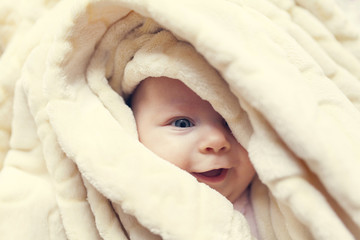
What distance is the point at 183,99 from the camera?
84 centimetres

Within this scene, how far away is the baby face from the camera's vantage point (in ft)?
2.69

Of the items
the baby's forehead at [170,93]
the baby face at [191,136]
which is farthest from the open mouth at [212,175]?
the baby's forehead at [170,93]

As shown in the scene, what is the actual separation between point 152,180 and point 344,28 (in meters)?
0.52

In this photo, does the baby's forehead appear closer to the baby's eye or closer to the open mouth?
the baby's eye

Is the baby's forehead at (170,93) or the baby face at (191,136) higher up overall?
the baby's forehead at (170,93)

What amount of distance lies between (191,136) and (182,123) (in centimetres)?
4

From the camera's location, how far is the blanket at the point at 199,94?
2.18 feet

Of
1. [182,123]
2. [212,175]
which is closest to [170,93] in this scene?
[182,123]

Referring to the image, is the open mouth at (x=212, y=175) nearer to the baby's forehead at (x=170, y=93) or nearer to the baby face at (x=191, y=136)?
the baby face at (x=191, y=136)

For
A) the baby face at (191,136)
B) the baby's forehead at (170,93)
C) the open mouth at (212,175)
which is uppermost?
the baby's forehead at (170,93)

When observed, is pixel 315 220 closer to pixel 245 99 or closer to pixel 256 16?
pixel 245 99

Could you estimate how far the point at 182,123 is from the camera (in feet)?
2.80

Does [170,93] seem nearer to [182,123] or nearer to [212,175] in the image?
[182,123]

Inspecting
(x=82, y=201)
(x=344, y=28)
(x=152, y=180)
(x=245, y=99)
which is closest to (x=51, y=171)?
(x=82, y=201)
